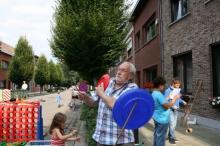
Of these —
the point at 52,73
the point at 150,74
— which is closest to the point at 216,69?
the point at 150,74

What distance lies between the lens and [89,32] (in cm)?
998

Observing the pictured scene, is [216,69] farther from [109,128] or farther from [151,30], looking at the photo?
[151,30]

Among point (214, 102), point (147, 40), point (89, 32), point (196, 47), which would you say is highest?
point (147, 40)

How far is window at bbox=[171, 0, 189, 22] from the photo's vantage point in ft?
34.0

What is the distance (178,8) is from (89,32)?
4.67 metres

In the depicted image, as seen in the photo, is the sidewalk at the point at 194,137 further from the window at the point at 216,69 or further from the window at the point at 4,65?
the window at the point at 4,65

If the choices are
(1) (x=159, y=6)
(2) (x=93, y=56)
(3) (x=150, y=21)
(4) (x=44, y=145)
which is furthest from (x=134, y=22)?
(4) (x=44, y=145)

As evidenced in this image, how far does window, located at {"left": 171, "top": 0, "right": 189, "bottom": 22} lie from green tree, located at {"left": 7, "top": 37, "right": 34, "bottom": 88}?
29.8m

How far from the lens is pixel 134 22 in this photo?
810 inches

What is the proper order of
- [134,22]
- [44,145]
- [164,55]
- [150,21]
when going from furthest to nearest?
[134,22] < [150,21] < [164,55] < [44,145]

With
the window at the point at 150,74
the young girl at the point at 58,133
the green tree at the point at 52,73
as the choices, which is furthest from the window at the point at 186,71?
the green tree at the point at 52,73

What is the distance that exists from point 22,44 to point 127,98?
39.9 m

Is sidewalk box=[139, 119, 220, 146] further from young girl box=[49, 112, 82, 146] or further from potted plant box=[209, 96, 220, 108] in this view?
young girl box=[49, 112, 82, 146]

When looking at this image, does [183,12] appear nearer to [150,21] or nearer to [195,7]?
[195,7]
